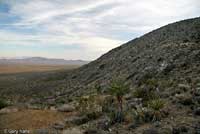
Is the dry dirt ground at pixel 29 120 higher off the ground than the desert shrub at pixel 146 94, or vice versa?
the desert shrub at pixel 146 94

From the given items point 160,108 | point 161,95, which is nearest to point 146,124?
point 160,108

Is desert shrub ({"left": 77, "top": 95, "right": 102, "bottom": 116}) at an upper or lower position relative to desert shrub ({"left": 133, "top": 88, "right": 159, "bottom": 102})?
lower

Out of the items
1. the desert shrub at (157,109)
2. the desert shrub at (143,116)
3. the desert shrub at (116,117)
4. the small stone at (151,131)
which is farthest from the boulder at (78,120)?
the small stone at (151,131)

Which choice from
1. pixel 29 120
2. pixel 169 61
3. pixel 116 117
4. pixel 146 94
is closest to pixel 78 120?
pixel 116 117

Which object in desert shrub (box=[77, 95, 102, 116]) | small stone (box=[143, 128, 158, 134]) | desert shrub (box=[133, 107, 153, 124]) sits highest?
desert shrub (box=[133, 107, 153, 124])

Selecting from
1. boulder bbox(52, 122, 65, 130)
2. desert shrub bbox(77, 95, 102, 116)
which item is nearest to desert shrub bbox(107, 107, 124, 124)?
desert shrub bbox(77, 95, 102, 116)

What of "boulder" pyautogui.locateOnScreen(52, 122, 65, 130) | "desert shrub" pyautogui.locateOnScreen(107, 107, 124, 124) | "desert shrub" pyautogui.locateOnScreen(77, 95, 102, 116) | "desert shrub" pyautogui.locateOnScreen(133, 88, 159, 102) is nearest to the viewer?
"desert shrub" pyautogui.locateOnScreen(107, 107, 124, 124)

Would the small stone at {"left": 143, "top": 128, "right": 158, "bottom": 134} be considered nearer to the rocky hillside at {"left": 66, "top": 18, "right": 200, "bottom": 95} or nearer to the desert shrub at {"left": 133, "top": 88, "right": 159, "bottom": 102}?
the desert shrub at {"left": 133, "top": 88, "right": 159, "bottom": 102}

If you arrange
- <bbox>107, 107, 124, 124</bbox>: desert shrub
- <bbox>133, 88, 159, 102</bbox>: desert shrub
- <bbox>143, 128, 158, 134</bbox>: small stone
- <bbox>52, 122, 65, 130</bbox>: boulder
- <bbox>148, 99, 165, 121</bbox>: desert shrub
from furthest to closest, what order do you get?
<bbox>133, 88, 159, 102</bbox>: desert shrub < <bbox>52, 122, 65, 130</bbox>: boulder < <bbox>107, 107, 124, 124</bbox>: desert shrub < <bbox>148, 99, 165, 121</bbox>: desert shrub < <bbox>143, 128, 158, 134</bbox>: small stone

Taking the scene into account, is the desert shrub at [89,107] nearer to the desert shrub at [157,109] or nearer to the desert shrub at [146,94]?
the desert shrub at [146,94]

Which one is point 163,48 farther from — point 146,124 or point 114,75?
point 146,124

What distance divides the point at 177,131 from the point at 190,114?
2.37 meters

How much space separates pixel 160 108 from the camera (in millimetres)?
13938

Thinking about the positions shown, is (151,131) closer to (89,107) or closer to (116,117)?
(116,117)
